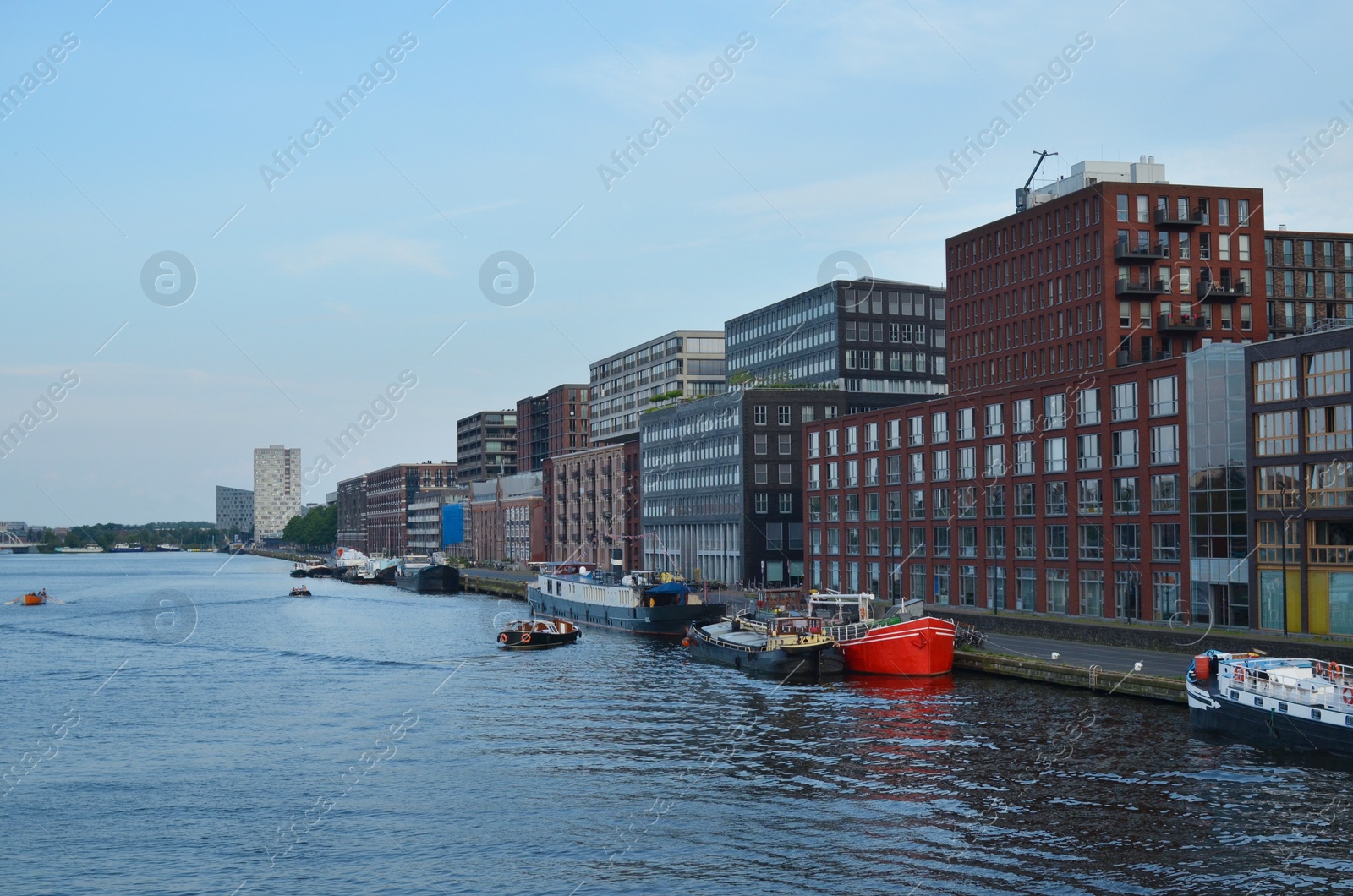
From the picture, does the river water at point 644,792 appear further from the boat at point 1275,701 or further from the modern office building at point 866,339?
the modern office building at point 866,339

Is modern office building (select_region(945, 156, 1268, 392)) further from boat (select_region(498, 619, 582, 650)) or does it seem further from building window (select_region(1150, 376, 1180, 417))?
boat (select_region(498, 619, 582, 650))

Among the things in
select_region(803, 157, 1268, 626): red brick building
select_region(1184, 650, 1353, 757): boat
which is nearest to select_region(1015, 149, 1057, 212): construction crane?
select_region(803, 157, 1268, 626): red brick building

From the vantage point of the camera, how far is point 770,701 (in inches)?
2783

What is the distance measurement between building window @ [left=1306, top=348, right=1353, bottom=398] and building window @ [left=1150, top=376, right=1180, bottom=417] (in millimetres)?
9891

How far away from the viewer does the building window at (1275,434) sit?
243 feet

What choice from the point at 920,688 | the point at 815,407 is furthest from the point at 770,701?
the point at 815,407

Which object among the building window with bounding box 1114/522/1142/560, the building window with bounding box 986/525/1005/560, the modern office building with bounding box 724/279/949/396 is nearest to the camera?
the building window with bounding box 1114/522/1142/560

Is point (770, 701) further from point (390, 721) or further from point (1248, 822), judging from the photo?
point (1248, 822)

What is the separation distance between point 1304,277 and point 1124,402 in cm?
6713

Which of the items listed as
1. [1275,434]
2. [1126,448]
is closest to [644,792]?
[1275,434]

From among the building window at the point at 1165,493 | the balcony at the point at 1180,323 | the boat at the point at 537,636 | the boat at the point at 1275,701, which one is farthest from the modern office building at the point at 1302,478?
the boat at the point at 537,636

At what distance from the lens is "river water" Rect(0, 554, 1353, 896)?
125 ft

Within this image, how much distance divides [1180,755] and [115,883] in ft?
125

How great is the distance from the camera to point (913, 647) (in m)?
77.9
